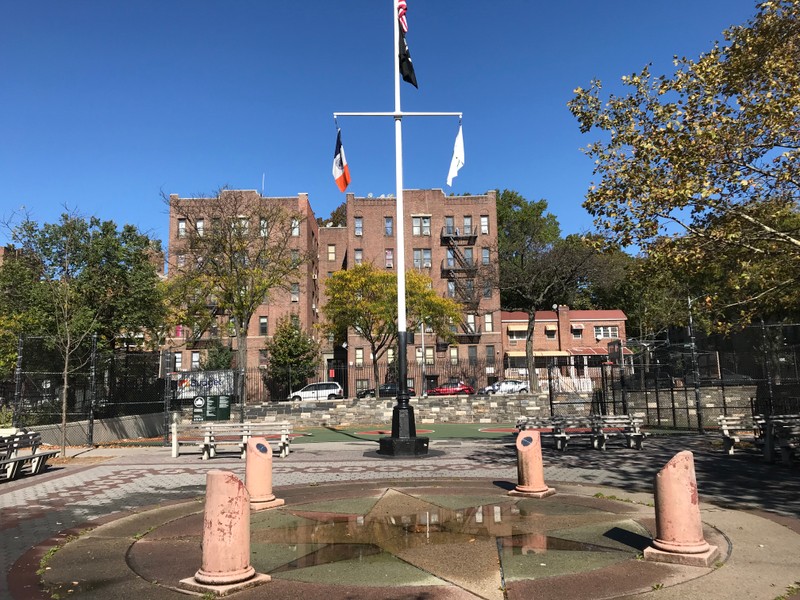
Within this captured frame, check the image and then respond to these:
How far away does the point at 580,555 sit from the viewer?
234 inches

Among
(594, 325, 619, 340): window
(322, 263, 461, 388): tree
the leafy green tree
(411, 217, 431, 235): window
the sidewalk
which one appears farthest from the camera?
(594, 325, 619, 340): window

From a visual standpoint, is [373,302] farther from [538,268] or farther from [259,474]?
[259,474]

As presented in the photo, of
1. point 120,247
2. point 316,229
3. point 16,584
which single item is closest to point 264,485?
point 16,584

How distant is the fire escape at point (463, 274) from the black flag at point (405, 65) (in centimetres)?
4291

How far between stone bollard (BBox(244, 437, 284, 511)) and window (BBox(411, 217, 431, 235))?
5285 cm

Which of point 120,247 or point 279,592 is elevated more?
point 120,247

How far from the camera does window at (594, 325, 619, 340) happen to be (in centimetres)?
6794

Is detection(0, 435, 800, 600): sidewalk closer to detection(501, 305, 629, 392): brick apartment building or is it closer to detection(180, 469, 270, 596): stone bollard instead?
detection(180, 469, 270, 596): stone bollard

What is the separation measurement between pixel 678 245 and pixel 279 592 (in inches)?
467

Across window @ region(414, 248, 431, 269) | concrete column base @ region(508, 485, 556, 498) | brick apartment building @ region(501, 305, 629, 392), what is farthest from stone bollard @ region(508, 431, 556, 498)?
brick apartment building @ region(501, 305, 629, 392)

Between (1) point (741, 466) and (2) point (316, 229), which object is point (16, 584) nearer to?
(1) point (741, 466)

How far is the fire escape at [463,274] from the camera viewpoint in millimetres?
58719

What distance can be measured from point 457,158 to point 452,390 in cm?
2918

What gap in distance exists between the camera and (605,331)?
68.2m
